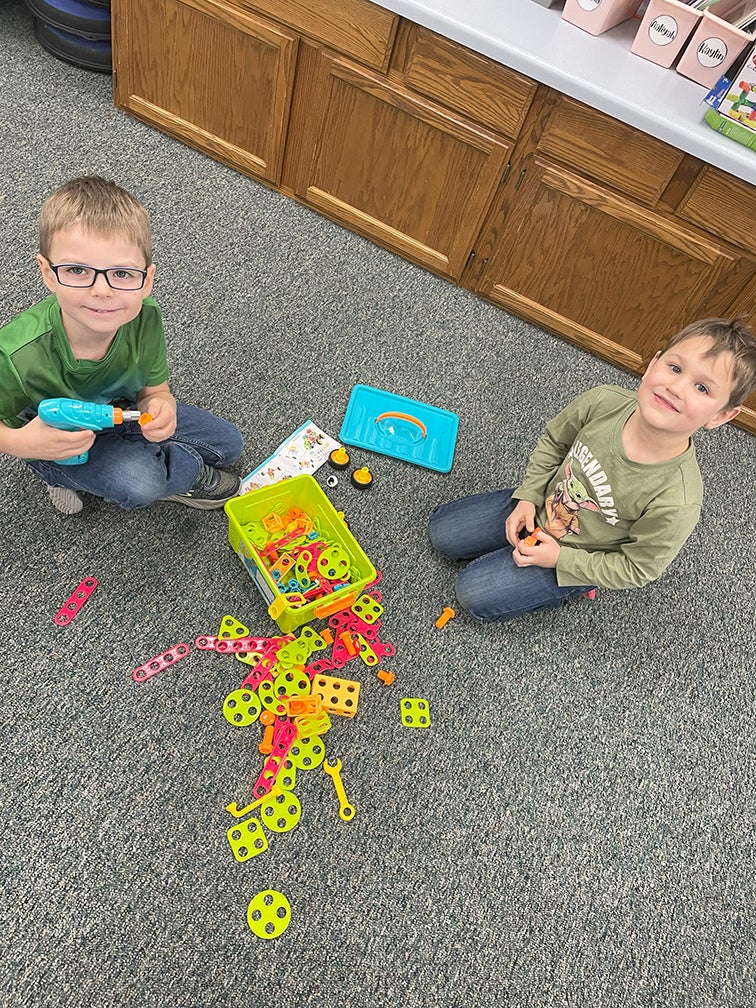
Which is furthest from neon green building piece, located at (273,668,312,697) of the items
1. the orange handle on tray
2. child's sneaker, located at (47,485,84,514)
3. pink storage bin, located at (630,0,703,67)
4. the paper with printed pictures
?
pink storage bin, located at (630,0,703,67)

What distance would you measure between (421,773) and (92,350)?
0.97 metres

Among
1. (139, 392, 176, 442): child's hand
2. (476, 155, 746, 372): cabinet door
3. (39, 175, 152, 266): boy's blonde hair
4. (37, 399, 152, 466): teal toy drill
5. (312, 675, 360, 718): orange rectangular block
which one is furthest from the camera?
(476, 155, 746, 372): cabinet door

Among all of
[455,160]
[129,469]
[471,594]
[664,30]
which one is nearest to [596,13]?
[664,30]

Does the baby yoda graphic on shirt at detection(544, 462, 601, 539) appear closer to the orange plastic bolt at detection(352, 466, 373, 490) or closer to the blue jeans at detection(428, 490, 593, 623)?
the blue jeans at detection(428, 490, 593, 623)

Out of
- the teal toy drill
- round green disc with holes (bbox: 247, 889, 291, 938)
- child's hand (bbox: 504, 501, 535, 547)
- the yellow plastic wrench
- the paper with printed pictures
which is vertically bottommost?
round green disc with holes (bbox: 247, 889, 291, 938)

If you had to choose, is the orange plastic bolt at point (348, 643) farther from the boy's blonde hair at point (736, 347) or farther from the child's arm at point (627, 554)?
the boy's blonde hair at point (736, 347)

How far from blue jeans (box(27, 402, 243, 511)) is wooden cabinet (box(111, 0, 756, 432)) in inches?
40.3

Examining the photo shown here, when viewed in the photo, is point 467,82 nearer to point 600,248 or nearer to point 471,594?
point 600,248

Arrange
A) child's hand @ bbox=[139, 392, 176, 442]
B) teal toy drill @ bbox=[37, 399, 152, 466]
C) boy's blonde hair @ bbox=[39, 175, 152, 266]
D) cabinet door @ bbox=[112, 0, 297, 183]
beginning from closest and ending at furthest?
boy's blonde hair @ bbox=[39, 175, 152, 266] < teal toy drill @ bbox=[37, 399, 152, 466] < child's hand @ bbox=[139, 392, 176, 442] < cabinet door @ bbox=[112, 0, 297, 183]

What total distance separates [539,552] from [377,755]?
0.50 meters

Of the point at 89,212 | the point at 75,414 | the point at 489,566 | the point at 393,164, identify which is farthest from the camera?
the point at 393,164

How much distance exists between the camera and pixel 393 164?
1919mm

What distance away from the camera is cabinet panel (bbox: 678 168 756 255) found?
1591 mm

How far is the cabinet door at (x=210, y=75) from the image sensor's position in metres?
1.85
